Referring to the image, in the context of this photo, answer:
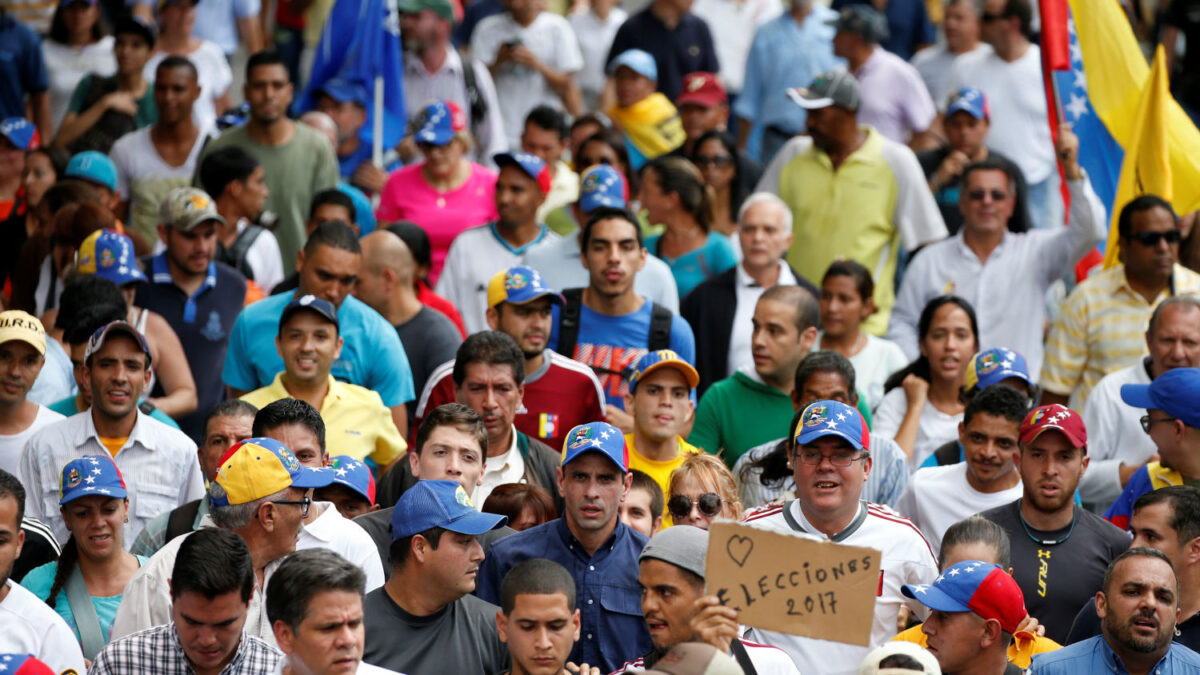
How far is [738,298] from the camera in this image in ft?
33.6

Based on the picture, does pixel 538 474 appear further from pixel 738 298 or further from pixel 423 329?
pixel 738 298

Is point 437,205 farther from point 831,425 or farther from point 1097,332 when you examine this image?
point 831,425

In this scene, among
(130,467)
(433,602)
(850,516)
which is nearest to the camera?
(433,602)

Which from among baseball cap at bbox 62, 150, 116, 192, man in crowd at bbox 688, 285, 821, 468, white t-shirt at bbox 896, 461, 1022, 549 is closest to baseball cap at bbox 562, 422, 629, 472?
white t-shirt at bbox 896, 461, 1022, 549

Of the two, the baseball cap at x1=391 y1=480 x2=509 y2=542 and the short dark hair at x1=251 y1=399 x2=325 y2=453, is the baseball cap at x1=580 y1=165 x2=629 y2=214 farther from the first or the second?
the baseball cap at x1=391 y1=480 x2=509 y2=542

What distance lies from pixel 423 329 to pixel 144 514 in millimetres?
2268

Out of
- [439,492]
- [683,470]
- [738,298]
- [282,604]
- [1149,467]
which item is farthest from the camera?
[738,298]

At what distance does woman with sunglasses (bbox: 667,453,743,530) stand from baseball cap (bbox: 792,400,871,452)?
1.82ft

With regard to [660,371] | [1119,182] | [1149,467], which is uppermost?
[1119,182]

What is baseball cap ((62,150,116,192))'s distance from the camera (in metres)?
11.0

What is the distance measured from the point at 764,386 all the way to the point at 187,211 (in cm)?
343

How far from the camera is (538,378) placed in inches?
338


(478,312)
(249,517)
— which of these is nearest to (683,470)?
(249,517)

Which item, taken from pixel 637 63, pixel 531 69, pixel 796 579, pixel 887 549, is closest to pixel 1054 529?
pixel 887 549
